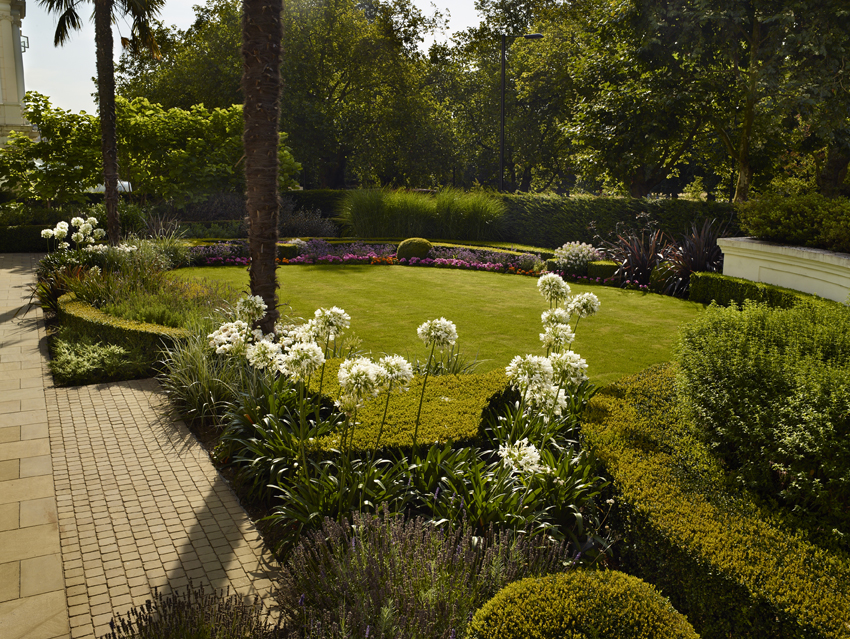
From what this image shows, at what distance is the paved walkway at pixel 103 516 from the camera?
326 centimetres

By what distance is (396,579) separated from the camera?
9.11ft

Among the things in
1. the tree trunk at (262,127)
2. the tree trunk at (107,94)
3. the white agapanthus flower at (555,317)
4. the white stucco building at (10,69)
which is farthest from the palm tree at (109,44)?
the white stucco building at (10,69)

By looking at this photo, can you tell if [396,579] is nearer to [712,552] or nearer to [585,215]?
[712,552]

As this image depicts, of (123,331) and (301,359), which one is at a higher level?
(301,359)

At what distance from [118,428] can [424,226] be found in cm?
1551

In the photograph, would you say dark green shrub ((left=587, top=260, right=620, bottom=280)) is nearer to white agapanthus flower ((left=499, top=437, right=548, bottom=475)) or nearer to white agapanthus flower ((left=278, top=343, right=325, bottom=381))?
white agapanthus flower ((left=499, top=437, right=548, bottom=475))

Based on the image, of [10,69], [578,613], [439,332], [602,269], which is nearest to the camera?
[578,613]

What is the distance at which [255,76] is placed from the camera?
19.0 ft

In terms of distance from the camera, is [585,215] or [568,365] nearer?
[568,365]

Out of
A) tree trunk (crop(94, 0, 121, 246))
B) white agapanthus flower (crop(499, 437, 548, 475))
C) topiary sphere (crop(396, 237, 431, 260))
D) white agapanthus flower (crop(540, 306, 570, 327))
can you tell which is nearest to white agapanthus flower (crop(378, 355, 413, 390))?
white agapanthus flower (crop(499, 437, 548, 475))

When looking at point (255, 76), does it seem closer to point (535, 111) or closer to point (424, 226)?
point (424, 226)

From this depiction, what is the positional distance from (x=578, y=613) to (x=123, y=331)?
6582 mm

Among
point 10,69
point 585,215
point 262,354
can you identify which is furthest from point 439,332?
point 10,69

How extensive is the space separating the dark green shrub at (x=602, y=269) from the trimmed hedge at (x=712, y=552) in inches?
395
